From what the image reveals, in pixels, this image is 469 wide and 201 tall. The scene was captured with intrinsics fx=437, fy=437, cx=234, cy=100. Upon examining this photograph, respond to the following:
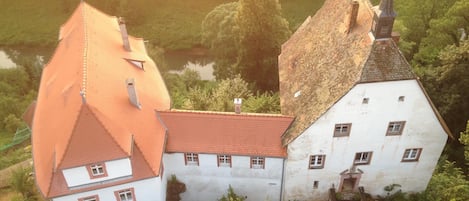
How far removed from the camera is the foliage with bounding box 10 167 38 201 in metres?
36.2

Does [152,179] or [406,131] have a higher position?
[406,131]

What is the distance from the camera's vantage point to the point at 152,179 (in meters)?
30.8

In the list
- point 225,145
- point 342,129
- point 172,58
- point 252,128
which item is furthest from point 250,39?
point 172,58

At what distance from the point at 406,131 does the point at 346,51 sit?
727 centimetres

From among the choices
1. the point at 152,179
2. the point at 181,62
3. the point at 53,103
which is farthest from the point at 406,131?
the point at 181,62

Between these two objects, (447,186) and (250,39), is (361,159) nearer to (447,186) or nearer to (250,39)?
(447,186)

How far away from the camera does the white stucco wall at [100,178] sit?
93.7ft

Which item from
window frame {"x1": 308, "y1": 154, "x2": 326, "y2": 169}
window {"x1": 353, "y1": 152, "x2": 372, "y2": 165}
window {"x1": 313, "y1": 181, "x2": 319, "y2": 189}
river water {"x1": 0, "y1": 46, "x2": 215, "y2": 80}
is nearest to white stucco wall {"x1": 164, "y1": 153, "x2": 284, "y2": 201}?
window frame {"x1": 308, "y1": 154, "x2": 326, "y2": 169}

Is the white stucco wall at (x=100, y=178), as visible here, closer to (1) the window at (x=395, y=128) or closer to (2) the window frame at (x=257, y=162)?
(2) the window frame at (x=257, y=162)

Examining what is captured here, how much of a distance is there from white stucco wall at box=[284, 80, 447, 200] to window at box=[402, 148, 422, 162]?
1.02ft

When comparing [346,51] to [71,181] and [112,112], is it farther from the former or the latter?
[71,181]

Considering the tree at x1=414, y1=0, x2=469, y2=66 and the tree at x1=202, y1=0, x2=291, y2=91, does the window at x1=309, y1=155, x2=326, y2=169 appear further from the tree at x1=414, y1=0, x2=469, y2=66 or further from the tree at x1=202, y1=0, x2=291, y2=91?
the tree at x1=414, y1=0, x2=469, y2=66

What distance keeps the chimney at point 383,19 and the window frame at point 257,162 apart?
12327 millimetres

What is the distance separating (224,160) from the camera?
33.9 meters
